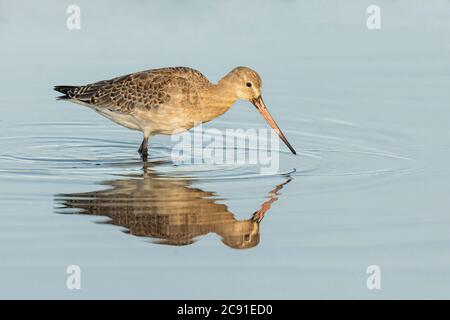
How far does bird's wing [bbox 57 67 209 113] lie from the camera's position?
1373 cm

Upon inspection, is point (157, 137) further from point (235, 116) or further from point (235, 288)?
point (235, 288)

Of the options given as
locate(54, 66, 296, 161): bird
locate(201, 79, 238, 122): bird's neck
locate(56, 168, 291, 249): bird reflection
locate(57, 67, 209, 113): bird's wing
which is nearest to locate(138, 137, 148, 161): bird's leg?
locate(54, 66, 296, 161): bird

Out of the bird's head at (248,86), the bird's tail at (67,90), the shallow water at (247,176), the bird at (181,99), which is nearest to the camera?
the shallow water at (247,176)

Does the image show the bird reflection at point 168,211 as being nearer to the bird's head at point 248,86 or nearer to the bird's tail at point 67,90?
the bird's head at point 248,86

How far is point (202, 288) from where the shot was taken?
348 inches

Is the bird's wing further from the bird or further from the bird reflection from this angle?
the bird reflection

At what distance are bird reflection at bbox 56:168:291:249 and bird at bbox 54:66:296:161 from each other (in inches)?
72.3

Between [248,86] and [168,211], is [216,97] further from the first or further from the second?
[168,211]

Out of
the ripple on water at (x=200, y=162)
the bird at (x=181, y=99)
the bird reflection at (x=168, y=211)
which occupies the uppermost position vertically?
the bird at (x=181, y=99)

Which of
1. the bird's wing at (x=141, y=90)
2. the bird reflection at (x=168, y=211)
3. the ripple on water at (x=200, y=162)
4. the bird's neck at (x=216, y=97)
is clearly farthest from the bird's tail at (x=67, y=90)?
the bird reflection at (x=168, y=211)

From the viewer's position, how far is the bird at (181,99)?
537 inches

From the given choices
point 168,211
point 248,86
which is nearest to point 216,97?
point 248,86

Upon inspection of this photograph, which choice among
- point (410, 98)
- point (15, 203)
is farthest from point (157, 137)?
point (15, 203)

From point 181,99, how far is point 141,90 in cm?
59
